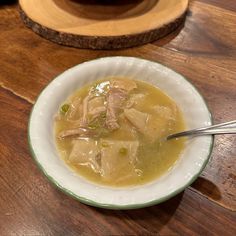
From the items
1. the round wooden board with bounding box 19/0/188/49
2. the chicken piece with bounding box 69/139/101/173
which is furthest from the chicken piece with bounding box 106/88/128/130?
the round wooden board with bounding box 19/0/188/49

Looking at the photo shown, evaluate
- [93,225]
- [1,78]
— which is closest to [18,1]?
[1,78]

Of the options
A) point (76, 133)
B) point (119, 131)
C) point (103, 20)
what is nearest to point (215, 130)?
point (119, 131)

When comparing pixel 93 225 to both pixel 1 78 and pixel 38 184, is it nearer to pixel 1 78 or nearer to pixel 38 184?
pixel 38 184

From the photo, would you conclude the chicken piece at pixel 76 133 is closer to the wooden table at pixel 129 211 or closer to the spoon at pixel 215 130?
the wooden table at pixel 129 211

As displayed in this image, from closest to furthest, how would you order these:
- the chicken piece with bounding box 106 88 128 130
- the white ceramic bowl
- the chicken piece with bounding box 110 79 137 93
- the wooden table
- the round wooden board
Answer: the white ceramic bowl
the wooden table
the chicken piece with bounding box 106 88 128 130
the chicken piece with bounding box 110 79 137 93
the round wooden board

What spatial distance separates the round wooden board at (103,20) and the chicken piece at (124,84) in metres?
0.41

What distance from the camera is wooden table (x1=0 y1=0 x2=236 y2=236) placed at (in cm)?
98

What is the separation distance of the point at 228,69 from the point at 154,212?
0.82 metres

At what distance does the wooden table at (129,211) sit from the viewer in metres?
0.98

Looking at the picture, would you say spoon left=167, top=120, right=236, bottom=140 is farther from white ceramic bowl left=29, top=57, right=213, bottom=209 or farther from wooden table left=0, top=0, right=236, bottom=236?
wooden table left=0, top=0, right=236, bottom=236

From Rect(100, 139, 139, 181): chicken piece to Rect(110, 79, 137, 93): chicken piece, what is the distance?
10.4 inches

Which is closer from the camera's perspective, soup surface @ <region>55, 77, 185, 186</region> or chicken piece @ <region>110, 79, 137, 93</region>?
soup surface @ <region>55, 77, 185, 186</region>

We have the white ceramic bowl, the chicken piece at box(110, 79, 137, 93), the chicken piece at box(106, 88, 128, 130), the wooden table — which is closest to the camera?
the white ceramic bowl

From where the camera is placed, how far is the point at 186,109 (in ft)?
3.69
